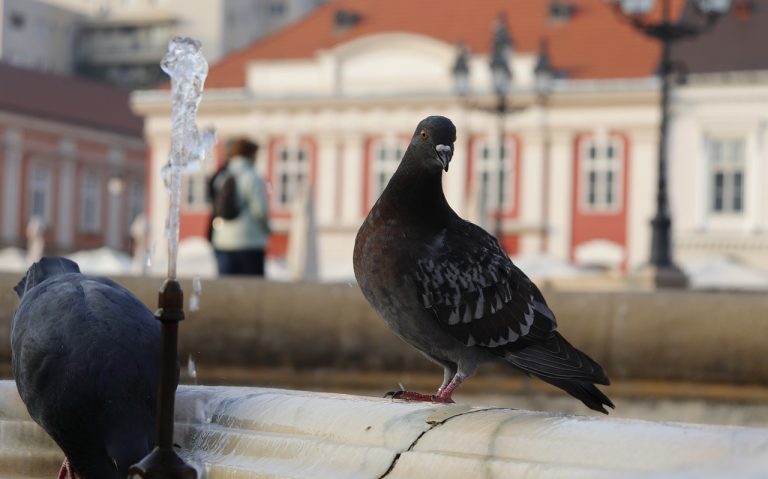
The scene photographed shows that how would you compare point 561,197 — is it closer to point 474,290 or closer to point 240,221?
point 240,221

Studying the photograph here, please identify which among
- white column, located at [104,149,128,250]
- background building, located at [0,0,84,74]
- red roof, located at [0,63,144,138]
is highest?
background building, located at [0,0,84,74]

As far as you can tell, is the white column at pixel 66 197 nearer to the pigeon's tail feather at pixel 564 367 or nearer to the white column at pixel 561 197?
the white column at pixel 561 197

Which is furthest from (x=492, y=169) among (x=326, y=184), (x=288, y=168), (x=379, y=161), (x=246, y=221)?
(x=246, y=221)

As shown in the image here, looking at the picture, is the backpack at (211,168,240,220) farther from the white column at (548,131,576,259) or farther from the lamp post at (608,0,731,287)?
the white column at (548,131,576,259)

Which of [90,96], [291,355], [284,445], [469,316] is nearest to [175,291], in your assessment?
[284,445]

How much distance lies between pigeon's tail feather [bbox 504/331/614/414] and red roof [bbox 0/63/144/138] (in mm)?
47037

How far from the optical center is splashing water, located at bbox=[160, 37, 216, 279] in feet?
10.9

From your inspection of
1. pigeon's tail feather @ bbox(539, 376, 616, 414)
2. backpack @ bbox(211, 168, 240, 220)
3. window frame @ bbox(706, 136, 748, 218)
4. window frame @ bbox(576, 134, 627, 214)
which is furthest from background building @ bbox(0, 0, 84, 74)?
pigeon's tail feather @ bbox(539, 376, 616, 414)

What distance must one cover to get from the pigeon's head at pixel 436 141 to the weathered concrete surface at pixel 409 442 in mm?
533

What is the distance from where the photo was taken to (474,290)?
3320 millimetres

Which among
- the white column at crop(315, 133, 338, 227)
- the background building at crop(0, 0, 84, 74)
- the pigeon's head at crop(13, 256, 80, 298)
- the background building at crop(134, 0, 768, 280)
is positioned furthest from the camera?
the background building at crop(0, 0, 84, 74)

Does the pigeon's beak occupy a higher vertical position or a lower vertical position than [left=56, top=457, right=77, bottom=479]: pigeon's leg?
higher

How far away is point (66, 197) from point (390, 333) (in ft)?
160

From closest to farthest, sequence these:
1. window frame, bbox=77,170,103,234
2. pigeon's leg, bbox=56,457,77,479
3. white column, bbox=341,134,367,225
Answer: pigeon's leg, bbox=56,457,77,479 → white column, bbox=341,134,367,225 → window frame, bbox=77,170,103,234
